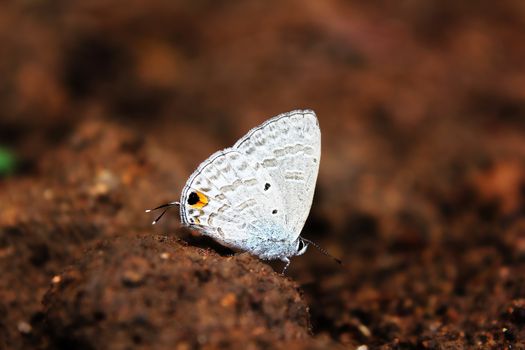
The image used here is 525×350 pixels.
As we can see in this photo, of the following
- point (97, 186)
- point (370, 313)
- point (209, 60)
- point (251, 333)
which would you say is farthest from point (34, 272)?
point (209, 60)

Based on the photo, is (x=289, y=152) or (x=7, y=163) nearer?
(x=289, y=152)

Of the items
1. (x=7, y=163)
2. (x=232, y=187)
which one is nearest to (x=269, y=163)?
(x=232, y=187)

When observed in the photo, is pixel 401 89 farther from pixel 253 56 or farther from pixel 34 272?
pixel 34 272

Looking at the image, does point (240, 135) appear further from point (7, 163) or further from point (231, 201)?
point (231, 201)

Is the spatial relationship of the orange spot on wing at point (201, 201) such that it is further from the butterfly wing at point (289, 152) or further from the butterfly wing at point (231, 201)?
the butterfly wing at point (289, 152)

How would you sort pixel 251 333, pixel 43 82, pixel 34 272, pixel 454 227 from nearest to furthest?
pixel 251 333, pixel 34 272, pixel 454 227, pixel 43 82

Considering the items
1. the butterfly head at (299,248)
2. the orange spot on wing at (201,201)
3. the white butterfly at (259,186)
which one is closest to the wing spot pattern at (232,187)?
the white butterfly at (259,186)
